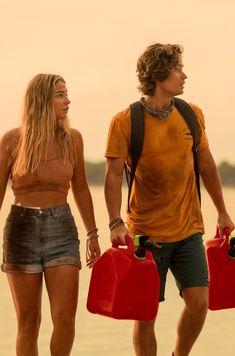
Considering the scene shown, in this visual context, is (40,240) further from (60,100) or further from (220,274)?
(220,274)

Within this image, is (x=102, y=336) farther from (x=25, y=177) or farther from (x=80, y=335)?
(x=25, y=177)

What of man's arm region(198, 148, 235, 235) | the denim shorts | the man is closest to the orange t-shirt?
the man

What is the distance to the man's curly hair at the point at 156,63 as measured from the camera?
9.01 metres

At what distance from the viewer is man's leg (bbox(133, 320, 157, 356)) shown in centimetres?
930

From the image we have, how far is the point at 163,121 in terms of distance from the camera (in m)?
9.03

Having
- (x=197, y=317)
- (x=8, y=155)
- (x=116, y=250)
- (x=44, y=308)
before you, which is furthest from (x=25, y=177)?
(x=44, y=308)

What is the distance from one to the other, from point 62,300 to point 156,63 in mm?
1572

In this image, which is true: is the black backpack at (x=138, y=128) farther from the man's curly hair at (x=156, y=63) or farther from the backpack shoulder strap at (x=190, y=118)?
the man's curly hair at (x=156, y=63)

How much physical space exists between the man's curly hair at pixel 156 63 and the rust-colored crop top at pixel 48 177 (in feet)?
2.48

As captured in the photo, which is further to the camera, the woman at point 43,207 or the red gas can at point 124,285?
the red gas can at point 124,285

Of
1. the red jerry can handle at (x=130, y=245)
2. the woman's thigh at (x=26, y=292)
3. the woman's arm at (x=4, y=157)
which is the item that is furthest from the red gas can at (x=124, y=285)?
the woman's arm at (x=4, y=157)

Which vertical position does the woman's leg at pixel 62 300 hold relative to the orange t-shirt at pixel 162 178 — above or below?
below

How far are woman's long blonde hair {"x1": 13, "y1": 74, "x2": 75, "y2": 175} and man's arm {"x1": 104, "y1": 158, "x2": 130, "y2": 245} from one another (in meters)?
0.27

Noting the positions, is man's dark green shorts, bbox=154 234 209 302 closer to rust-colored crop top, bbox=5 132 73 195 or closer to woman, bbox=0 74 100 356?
woman, bbox=0 74 100 356
